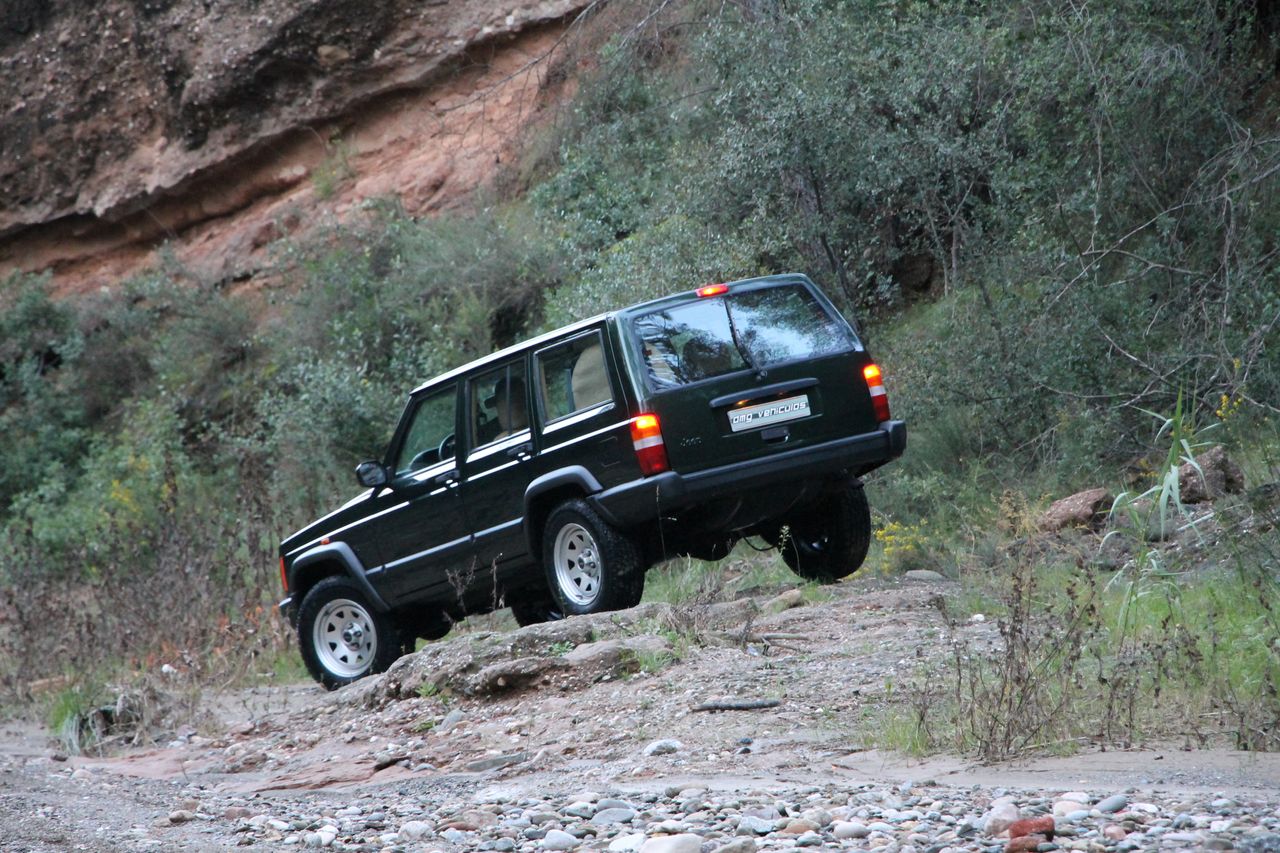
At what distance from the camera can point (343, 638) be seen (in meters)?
10.0

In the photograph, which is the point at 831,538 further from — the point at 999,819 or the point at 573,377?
the point at 999,819

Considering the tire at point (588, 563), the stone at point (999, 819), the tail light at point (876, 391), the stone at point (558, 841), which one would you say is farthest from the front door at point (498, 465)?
the stone at point (999, 819)

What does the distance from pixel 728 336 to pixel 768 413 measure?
52 cm

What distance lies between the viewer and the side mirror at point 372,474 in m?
9.38

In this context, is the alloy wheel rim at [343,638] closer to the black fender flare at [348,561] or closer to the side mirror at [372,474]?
the black fender flare at [348,561]

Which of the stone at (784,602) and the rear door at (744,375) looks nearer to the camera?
the rear door at (744,375)

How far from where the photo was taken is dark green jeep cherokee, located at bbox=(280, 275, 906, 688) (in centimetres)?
816

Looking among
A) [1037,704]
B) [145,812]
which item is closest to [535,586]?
[145,812]

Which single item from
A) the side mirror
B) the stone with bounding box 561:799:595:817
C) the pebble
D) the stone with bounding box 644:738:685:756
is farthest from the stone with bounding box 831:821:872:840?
the side mirror

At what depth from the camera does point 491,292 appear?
18297 mm

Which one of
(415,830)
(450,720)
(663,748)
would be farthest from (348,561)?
(415,830)

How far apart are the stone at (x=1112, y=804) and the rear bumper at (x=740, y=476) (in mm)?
3946

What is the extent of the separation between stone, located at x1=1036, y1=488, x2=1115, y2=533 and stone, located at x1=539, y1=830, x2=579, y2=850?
18.5ft

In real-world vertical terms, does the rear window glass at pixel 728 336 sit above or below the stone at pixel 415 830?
above
